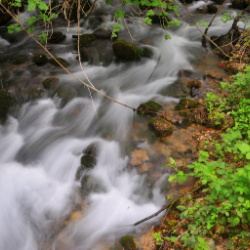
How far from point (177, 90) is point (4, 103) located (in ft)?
12.2

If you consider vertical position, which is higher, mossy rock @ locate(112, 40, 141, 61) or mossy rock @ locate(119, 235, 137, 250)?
mossy rock @ locate(112, 40, 141, 61)

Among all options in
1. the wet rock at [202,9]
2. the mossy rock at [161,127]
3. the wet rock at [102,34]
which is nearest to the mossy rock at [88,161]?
the mossy rock at [161,127]

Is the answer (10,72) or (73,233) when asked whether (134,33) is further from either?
(73,233)

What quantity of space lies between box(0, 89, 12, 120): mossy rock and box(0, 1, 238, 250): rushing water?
148 millimetres

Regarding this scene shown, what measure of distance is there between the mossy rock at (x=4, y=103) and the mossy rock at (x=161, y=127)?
3004 mm

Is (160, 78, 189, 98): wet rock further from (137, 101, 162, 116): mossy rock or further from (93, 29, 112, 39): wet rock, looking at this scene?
(93, 29, 112, 39): wet rock

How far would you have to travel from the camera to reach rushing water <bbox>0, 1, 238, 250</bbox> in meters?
2.76

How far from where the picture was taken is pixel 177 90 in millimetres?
4840

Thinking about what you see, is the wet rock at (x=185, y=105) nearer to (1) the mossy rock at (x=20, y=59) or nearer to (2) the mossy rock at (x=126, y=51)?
(2) the mossy rock at (x=126, y=51)

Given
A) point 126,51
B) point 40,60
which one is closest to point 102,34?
point 126,51

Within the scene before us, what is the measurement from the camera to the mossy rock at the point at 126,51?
5910mm

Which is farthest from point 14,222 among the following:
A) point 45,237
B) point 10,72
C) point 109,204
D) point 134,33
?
point 134,33

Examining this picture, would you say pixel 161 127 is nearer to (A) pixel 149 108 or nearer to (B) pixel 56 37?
(A) pixel 149 108

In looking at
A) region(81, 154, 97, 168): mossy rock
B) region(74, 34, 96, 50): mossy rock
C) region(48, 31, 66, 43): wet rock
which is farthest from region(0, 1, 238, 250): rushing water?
region(48, 31, 66, 43): wet rock
